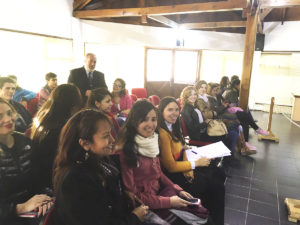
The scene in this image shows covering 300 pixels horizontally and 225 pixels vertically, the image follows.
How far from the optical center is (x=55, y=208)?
3.57 feet

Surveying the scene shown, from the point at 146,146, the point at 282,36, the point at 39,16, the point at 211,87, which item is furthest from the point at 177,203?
the point at 282,36

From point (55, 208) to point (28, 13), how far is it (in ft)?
14.9

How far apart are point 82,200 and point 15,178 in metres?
0.69

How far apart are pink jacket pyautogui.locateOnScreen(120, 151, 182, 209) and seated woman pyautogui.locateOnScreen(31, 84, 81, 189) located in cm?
57

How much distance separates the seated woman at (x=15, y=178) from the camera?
1.29 m

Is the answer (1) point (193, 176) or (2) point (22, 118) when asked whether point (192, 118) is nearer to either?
(1) point (193, 176)

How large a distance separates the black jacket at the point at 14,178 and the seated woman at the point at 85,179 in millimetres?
391

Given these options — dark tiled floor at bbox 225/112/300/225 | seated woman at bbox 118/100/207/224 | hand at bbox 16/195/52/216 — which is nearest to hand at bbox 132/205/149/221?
seated woman at bbox 118/100/207/224

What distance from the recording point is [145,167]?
1574mm

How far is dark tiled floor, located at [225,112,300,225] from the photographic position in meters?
2.41

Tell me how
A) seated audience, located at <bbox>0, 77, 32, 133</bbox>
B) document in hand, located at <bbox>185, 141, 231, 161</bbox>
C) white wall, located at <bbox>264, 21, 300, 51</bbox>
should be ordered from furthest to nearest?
white wall, located at <bbox>264, 21, 300, 51</bbox> → seated audience, located at <bbox>0, 77, 32, 133</bbox> → document in hand, located at <bbox>185, 141, 231, 161</bbox>

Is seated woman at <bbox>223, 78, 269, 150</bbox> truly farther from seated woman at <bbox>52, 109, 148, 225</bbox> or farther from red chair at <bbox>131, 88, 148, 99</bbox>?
seated woman at <bbox>52, 109, 148, 225</bbox>

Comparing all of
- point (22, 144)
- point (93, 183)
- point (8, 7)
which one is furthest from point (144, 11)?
point (93, 183)

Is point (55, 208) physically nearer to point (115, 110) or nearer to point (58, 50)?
point (115, 110)
